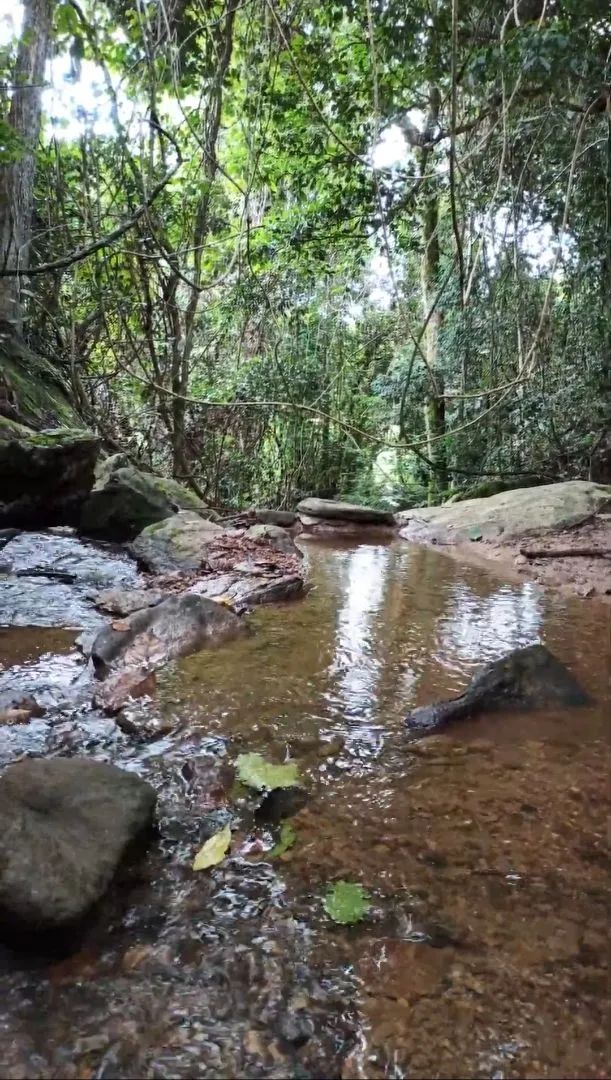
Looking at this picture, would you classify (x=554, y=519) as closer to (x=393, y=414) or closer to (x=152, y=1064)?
(x=393, y=414)

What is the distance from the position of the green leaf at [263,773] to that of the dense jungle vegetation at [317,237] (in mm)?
1530

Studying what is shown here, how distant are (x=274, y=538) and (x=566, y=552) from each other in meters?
2.60

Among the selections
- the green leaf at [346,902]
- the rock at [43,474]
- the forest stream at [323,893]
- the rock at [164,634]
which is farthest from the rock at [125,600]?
the green leaf at [346,902]

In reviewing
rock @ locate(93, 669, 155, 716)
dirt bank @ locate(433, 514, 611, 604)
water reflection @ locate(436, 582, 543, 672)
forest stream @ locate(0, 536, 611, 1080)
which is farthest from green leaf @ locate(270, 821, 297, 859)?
dirt bank @ locate(433, 514, 611, 604)

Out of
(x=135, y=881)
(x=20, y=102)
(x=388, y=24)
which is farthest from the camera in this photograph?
(x=20, y=102)

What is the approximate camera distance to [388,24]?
5.38 m

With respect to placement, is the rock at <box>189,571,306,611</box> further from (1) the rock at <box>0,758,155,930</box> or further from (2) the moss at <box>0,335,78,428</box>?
(2) the moss at <box>0,335,78,428</box>

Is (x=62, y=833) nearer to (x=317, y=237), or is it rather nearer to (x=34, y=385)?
(x=34, y=385)

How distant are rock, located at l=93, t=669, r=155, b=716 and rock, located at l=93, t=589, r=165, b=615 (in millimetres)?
980

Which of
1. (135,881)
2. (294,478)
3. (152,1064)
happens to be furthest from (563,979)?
(294,478)

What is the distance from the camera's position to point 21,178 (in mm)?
6934

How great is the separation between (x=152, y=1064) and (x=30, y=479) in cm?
457

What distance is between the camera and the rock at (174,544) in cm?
484

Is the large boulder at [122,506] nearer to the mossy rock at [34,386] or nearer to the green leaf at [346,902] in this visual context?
the mossy rock at [34,386]
